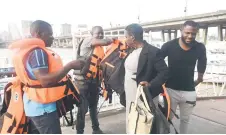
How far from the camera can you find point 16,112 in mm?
2299

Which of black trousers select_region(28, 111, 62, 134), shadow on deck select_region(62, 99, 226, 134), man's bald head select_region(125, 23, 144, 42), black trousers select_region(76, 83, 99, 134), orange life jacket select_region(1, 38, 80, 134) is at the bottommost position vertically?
shadow on deck select_region(62, 99, 226, 134)

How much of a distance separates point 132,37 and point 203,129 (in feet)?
8.01

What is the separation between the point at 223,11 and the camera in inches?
1382

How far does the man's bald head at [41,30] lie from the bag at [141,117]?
3.16ft

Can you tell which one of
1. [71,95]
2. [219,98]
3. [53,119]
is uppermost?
[71,95]

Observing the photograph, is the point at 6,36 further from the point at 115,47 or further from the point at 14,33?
the point at 115,47

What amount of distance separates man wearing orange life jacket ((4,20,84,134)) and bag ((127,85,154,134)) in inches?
23.9

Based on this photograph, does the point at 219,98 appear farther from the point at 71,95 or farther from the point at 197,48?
the point at 71,95

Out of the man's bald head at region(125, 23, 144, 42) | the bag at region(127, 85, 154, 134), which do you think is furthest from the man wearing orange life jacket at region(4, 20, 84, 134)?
the man's bald head at region(125, 23, 144, 42)

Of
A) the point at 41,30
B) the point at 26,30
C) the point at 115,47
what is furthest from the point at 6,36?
the point at 115,47

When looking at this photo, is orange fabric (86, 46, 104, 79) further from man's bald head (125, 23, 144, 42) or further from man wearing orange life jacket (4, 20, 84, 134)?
man wearing orange life jacket (4, 20, 84, 134)

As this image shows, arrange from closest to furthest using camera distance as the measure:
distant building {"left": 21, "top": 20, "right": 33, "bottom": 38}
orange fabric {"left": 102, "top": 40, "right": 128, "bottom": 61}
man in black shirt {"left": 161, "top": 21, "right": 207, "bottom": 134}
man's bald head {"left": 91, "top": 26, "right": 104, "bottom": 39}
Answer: distant building {"left": 21, "top": 20, "right": 33, "bottom": 38} < man in black shirt {"left": 161, "top": 21, "right": 207, "bottom": 134} < orange fabric {"left": 102, "top": 40, "right": 128, "bottom": 61} < man's bald head {"left": 91, "top": 26, "right": 104, "bottom": 39}

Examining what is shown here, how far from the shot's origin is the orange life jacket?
6.74 ft

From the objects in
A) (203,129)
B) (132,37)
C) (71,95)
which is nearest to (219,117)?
(203,129)
